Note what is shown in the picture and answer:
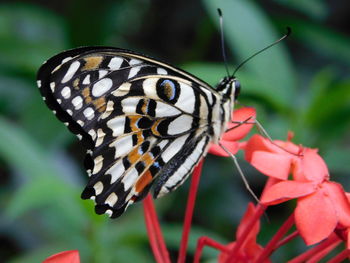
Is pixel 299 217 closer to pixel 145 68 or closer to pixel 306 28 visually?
pixel 145 68

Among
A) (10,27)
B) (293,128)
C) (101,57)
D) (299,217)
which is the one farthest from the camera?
(10,27)

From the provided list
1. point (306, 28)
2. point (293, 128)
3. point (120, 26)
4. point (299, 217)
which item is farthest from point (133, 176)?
point (120, 26)

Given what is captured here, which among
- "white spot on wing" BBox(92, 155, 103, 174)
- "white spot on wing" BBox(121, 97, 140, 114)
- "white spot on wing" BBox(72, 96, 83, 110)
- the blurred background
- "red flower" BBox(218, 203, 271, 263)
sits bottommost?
the blurred background

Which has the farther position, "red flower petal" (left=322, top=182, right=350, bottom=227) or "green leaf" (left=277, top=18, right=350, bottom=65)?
"green leaf" (left=277, top=18, right=350, bottom=65)

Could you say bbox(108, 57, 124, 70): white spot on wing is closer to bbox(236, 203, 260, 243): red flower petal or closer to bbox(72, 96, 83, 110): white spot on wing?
bbox(72, 96, 83, 110): white spot on wing

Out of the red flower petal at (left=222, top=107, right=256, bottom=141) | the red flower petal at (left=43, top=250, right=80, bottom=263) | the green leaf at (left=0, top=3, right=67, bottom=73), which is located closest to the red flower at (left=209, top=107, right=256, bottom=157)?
the red flower petal at (left=222, top=107, right=256, bottom=141)

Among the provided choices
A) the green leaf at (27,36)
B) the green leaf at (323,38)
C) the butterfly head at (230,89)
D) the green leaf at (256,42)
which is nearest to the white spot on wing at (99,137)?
the butterfly head at (230,89)

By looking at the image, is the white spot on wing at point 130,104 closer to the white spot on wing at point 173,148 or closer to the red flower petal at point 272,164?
the white spot on wing at point 173,148
